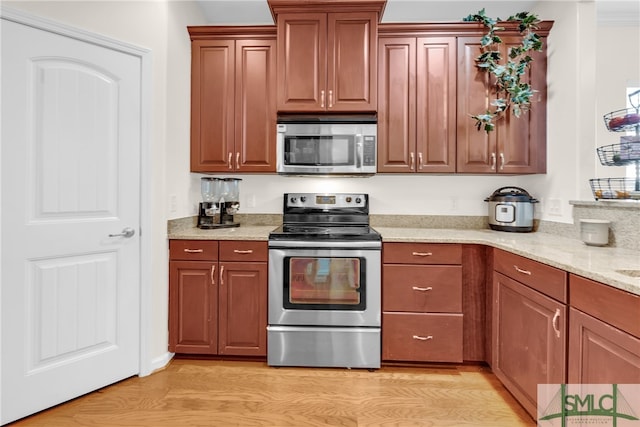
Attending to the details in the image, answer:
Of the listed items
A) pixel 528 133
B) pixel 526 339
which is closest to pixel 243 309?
pixel 526 339

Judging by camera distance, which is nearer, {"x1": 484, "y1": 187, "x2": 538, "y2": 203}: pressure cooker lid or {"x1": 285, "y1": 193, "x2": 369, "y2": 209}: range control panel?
{"x1": 484, "y1": 187, "x2": 538, "y2": 203}: pressure cooker lid

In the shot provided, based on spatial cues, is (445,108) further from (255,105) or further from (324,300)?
(324,300)

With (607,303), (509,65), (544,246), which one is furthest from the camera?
(509,65)

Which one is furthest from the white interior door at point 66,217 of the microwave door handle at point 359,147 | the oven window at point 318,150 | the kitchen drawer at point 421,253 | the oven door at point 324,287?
the kitchen drawer at point 421,253

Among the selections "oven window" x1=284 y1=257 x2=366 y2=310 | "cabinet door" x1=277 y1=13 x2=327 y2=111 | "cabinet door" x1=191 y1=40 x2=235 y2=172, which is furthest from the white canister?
"cabinet door" x1=191 y1=40 x2=235 y2=172

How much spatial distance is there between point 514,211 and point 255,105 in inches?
84.9

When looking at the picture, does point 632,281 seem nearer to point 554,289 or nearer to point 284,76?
point 554,289

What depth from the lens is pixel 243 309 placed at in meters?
2.21

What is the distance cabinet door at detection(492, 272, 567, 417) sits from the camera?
4.66ft

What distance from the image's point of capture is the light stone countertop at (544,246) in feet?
4.04

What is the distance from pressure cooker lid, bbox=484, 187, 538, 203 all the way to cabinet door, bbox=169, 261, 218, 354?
227 centimetres

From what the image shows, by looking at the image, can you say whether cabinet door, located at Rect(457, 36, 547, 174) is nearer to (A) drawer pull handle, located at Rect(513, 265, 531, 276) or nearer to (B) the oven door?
(A) drawer pull handle, located at Rect(513, 265, 531, 276)

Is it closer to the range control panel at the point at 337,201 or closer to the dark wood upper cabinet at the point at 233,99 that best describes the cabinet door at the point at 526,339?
the range control panel at the point at 337,201
